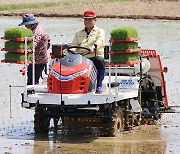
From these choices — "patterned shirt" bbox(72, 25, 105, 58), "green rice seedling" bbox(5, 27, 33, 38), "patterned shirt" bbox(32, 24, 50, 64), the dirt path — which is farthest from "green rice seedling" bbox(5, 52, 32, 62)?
the dirt path

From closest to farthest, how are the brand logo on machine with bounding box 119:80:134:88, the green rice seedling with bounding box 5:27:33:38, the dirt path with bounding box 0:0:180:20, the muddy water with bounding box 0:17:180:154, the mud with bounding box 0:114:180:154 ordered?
the mud with bounding box 0:114:180:154
the muddy water with bounding box 0:17:180:154
the green rice seedling with bounding box 5:27:33:38
the brand logo on machine with bounding box 119:80:134:88
the dirt path with bounding box 0:0:180:20

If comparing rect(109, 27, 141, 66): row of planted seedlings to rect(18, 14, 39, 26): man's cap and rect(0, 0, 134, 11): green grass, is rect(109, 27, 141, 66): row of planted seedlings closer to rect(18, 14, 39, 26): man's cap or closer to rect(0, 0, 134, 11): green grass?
rect(18, 14, 39, 26): man's cap

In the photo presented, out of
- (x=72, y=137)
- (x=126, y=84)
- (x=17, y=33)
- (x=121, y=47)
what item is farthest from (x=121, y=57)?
(x=17, y=33)

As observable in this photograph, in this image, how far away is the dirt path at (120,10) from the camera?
42625mm

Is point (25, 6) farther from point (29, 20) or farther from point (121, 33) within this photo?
point (121, 33)

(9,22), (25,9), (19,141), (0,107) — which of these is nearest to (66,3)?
(25,9)

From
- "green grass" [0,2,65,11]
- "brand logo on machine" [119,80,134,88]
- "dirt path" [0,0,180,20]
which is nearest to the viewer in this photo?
"brand logo on machine" [119,80,134,88]

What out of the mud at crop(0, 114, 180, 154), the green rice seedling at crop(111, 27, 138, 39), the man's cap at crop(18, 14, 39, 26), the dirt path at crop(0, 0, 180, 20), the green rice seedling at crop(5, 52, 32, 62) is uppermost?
the dirt path at crop(0, 0, 180, 20)

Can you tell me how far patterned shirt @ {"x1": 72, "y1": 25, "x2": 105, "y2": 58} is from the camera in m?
12.9

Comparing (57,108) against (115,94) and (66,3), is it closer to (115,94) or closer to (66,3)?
(115,94)

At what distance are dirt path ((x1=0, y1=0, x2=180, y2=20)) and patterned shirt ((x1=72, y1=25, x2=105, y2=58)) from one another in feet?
90.8

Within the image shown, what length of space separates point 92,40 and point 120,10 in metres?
32.7

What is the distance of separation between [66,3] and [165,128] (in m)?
38.1

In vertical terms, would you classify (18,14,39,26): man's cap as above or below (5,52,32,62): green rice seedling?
above
